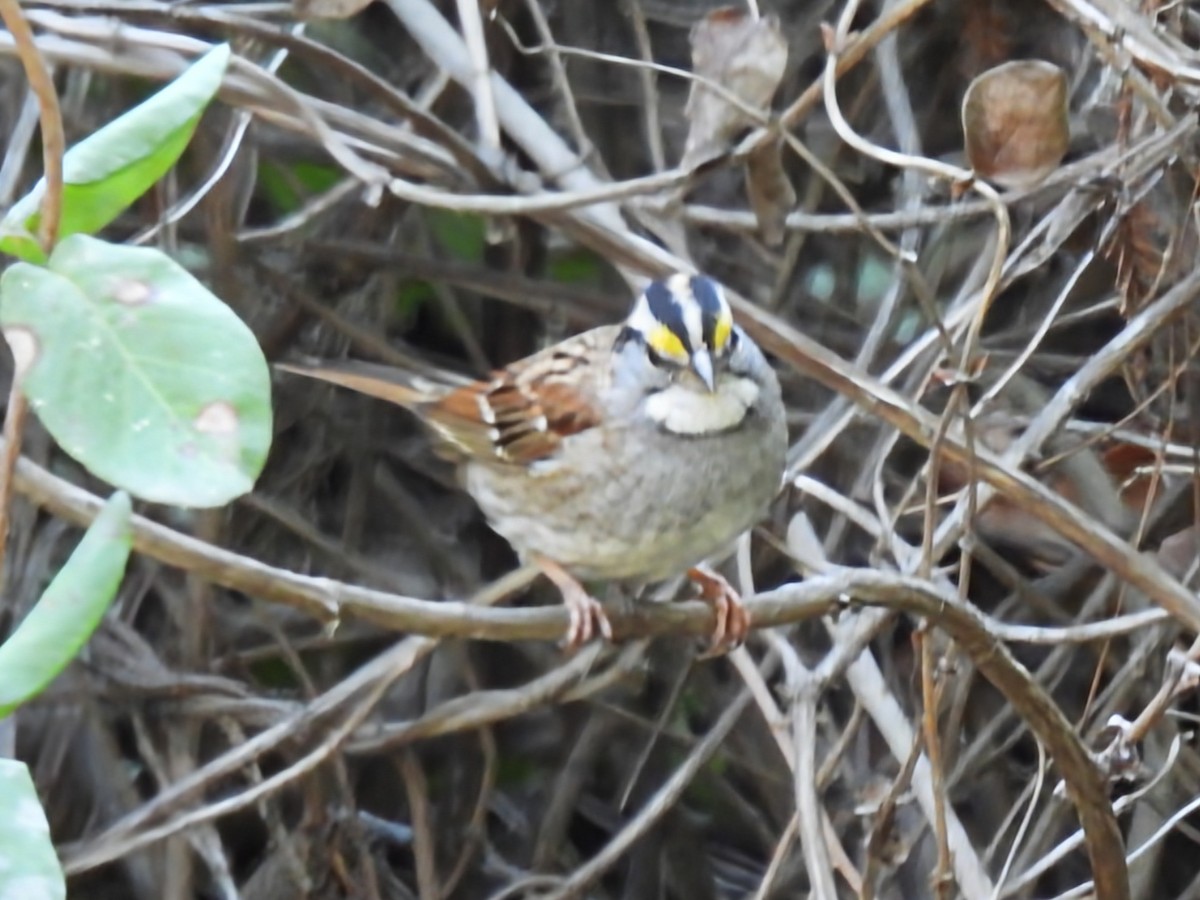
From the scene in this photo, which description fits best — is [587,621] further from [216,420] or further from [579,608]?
[216,420]

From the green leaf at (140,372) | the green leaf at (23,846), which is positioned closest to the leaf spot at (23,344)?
the green leaf at (140,372)

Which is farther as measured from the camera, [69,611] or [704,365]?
[704,365]

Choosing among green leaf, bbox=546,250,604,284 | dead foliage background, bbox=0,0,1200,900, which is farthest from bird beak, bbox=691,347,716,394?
green leaf, bbox=546,250,604,284

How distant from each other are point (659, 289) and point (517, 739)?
1041 millimetres

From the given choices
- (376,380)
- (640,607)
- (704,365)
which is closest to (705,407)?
(704,365)

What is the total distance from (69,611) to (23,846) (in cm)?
10

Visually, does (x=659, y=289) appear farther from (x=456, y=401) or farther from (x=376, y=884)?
(x=376, y=884)

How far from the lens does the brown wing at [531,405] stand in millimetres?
1947

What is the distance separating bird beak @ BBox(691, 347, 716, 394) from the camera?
1773mm

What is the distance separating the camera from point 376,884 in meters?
2.31

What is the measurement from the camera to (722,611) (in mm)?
1654

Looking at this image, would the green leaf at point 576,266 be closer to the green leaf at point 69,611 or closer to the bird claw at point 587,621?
the bird claw at point 587,621

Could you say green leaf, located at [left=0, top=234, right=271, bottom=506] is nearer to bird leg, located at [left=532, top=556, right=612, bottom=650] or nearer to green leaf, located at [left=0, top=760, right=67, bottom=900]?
green leaf, located at [left=0, top=760, right=67, bottom=900]

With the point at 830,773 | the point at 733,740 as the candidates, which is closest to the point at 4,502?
the point at 830,773
